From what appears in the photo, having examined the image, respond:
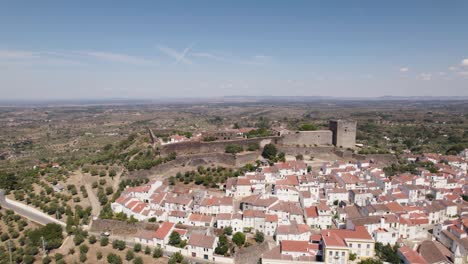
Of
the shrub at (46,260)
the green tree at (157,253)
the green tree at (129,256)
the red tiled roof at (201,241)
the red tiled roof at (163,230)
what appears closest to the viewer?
the shrub at (46,260)

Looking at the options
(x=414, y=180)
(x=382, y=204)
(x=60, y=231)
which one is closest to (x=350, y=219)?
(x=382, y=204)

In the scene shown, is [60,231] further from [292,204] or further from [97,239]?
[292,204]

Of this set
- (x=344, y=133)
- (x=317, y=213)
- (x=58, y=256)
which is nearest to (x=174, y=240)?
(x=58, y=256)

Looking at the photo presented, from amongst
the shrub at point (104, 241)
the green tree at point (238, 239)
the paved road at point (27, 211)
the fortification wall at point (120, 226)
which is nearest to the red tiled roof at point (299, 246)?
the green tree at point (238, 239)

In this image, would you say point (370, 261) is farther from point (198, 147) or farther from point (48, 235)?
point (198, 147)

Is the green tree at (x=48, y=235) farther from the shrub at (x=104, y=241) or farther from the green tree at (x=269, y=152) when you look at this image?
the green tree at (x=269, y=152)

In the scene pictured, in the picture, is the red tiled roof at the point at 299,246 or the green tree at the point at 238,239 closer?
the red tiled roof at the point at 299,246

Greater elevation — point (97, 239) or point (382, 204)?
point (382, 204)
